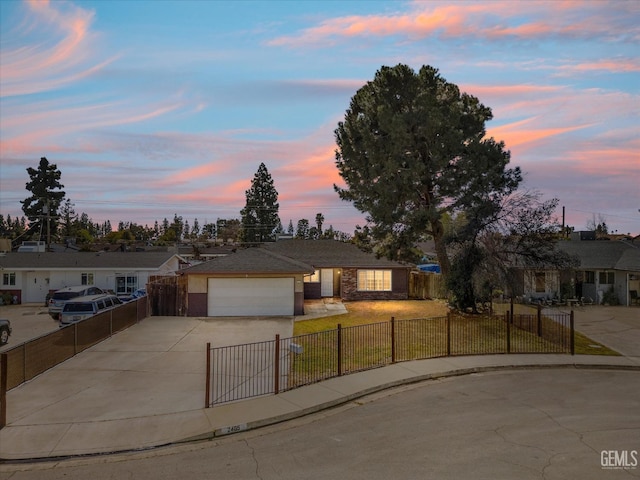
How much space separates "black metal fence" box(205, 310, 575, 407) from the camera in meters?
12.8

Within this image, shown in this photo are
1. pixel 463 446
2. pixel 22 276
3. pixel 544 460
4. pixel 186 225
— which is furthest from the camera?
pixel 186 225

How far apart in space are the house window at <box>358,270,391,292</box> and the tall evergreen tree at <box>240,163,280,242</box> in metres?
44.8

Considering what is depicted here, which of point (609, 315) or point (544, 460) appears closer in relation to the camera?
point (544, 460)

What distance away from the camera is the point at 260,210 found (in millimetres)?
75500

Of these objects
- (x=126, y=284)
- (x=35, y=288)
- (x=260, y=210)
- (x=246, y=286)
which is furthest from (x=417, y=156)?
(x=260, y=210)

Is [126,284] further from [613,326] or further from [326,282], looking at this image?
[613,326]

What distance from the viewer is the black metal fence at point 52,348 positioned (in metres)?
11.9

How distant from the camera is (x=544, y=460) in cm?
783

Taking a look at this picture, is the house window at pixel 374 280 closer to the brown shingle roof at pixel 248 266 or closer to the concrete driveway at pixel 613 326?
the brown shingle roof at pixel 248 266

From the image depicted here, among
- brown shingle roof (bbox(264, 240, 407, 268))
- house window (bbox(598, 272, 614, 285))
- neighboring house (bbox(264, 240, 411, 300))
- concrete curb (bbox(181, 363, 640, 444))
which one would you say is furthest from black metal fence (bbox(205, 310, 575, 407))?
house window (bbox(598, 272, 614, 285))

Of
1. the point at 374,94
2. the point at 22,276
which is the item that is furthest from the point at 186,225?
the point at 374,94

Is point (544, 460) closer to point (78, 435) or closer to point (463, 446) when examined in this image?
point (463, 446)

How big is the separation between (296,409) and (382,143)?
1882 centimetres

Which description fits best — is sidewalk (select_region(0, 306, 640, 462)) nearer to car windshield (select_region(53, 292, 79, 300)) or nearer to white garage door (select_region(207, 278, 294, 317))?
white garage door (select_region(207, 278, 294, 317))
